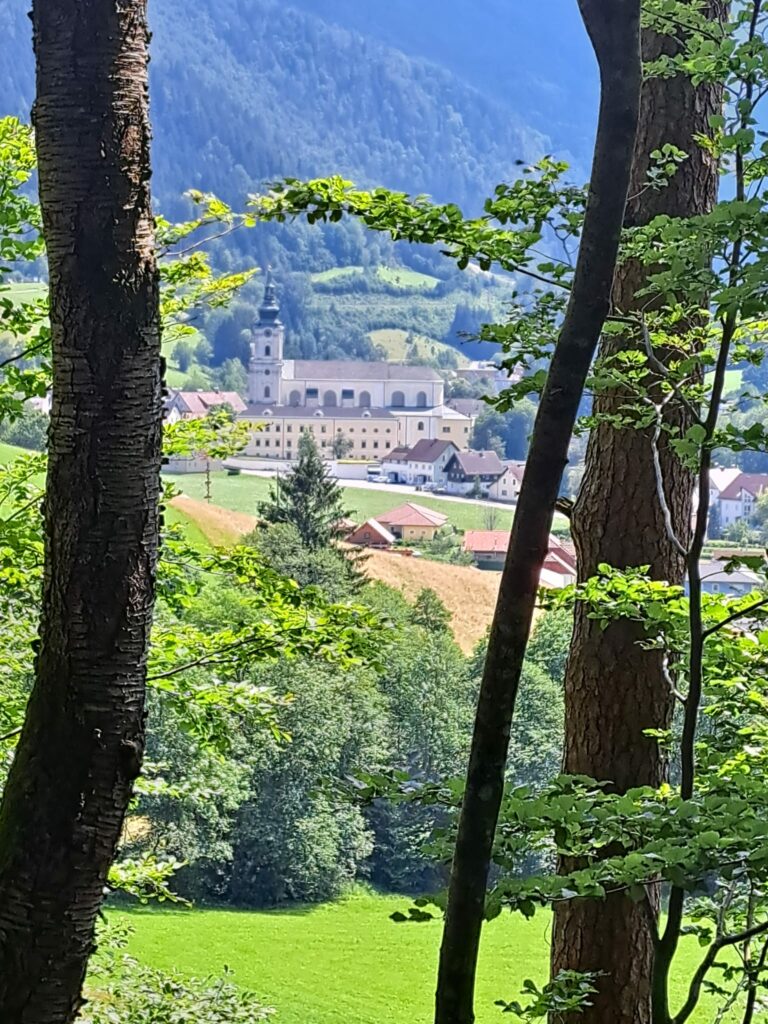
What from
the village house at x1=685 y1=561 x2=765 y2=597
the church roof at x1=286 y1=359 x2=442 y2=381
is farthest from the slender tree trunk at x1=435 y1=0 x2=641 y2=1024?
the church roof at x1=286 y1=359 x2=442 y2=381

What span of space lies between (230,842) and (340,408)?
50.3 meters

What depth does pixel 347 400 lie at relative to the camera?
72812mm

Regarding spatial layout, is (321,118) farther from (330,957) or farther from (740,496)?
(330,957)

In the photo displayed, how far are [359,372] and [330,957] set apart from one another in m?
59.3

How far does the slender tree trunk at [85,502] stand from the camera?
4.42 feet

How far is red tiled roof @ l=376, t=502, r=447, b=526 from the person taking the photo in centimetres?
4256

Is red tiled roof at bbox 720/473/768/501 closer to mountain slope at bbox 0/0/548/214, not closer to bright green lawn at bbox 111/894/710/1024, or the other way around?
bright green lawn at bbox 111/894/710/1024

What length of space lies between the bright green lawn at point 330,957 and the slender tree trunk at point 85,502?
13326 mm

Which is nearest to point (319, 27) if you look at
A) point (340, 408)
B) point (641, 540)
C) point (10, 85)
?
point (10, 85)

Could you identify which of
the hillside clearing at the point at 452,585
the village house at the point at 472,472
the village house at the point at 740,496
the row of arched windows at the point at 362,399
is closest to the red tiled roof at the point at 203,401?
the hillside clearing at the point at 452,585

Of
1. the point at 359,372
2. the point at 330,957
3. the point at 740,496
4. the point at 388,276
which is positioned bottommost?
the point at 330,957

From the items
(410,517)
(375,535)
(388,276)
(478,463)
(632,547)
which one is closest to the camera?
(632,547)

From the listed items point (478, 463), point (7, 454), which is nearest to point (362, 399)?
point (478, 463)

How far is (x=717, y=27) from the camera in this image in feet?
5.54
